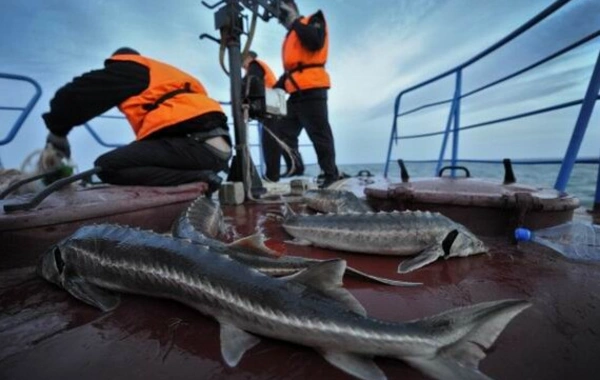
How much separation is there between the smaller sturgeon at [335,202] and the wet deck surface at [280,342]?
80 centimetres

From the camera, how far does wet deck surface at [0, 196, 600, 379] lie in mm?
691

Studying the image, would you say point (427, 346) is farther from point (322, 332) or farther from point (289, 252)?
point (289, 252)

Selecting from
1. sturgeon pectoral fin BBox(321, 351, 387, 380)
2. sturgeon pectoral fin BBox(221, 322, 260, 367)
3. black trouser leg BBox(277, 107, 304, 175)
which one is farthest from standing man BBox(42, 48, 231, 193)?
sturgeon pectoral fin BBox(321, 351, 387, 380)

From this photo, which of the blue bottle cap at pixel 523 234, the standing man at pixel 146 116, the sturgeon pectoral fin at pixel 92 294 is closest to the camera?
the sturgeon pectoral fin at pixel 92 294

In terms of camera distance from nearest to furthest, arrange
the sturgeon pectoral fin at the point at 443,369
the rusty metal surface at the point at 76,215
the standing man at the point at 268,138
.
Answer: the sturgeon pectoral fin at the point at 443,369 → the rusty metal surface at the point at 76,215 → the standing man at the point at 268,138

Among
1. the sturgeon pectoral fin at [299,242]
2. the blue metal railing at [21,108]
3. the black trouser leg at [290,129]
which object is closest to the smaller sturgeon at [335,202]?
the sturgeon pectoral fin at [299,242]

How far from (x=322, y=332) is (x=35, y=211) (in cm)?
147

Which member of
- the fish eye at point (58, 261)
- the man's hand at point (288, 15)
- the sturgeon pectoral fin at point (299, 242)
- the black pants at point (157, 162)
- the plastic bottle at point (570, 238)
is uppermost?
the man's hand at point (288, 15)

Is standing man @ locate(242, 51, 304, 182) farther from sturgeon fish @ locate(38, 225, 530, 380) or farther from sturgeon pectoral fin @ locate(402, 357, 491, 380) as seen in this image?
sturgeon pectoral fin @ locate(402, 357, 491, 380)

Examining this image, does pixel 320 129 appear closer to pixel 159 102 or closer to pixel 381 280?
pixel 159 102

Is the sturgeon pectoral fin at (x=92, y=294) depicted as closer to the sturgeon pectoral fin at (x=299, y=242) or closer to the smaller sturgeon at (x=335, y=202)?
the sturgeon pectoral fin at (x=299, y=242)

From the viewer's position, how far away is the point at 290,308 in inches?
27.8

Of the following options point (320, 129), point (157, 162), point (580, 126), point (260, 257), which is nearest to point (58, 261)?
point (260, 257)

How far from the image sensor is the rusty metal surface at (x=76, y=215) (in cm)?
136
